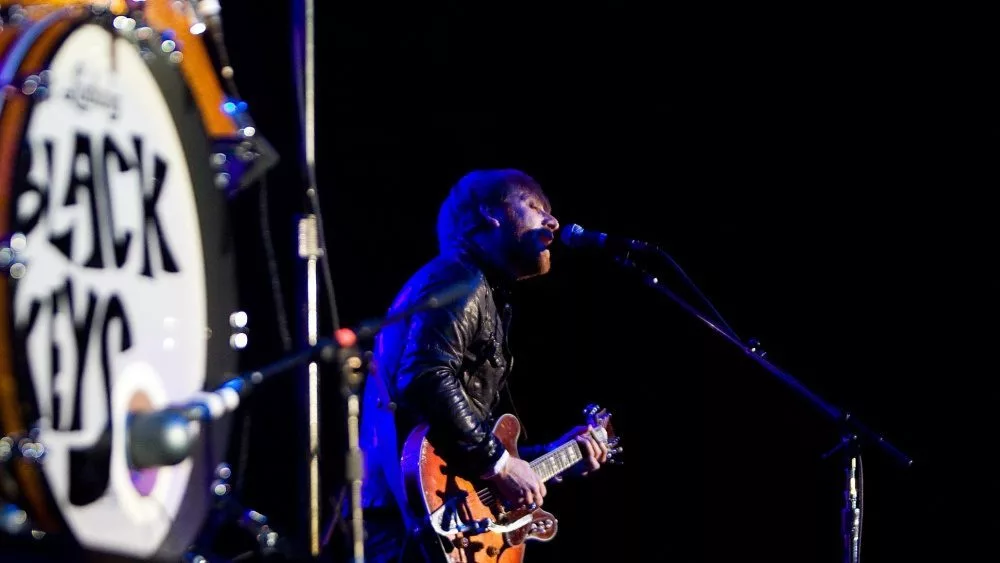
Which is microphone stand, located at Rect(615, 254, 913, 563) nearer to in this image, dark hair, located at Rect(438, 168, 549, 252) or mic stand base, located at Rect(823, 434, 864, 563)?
mic stand base, located at Rect(823, 434, 864, 563)

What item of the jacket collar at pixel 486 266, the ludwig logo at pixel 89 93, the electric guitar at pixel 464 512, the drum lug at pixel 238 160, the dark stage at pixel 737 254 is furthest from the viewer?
the dark stage at pixel 737 254

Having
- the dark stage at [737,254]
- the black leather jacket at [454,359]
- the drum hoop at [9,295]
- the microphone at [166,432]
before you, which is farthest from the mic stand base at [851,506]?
the drum hoop at [9,295]

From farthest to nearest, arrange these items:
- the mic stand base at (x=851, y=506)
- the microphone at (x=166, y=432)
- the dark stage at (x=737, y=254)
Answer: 1. the dark stage at (x=737, y=254)
2. the mic stand base at (x=851, y=506)
3. the microphone at (x=166, y=432)

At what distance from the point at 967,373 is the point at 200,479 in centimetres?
444

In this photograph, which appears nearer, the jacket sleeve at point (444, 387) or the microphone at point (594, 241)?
the jacket sleeve at point (444, 387)

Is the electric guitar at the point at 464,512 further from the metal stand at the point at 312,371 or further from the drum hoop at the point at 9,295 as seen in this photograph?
the drum hoop at the point at 9,295

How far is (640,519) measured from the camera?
17.5 feet

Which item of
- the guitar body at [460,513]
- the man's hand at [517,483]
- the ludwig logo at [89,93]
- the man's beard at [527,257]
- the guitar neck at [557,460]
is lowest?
the guitar body at [460,513]

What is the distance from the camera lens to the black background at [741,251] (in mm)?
5246

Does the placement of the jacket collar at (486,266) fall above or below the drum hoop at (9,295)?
above

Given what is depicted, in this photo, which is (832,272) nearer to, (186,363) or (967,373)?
(967,373)

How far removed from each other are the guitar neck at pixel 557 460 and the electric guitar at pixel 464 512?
17cm

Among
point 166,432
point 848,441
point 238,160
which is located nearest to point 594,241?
point 848,441

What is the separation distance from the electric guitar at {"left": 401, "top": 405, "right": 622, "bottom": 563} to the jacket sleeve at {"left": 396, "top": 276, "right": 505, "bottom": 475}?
7cm
